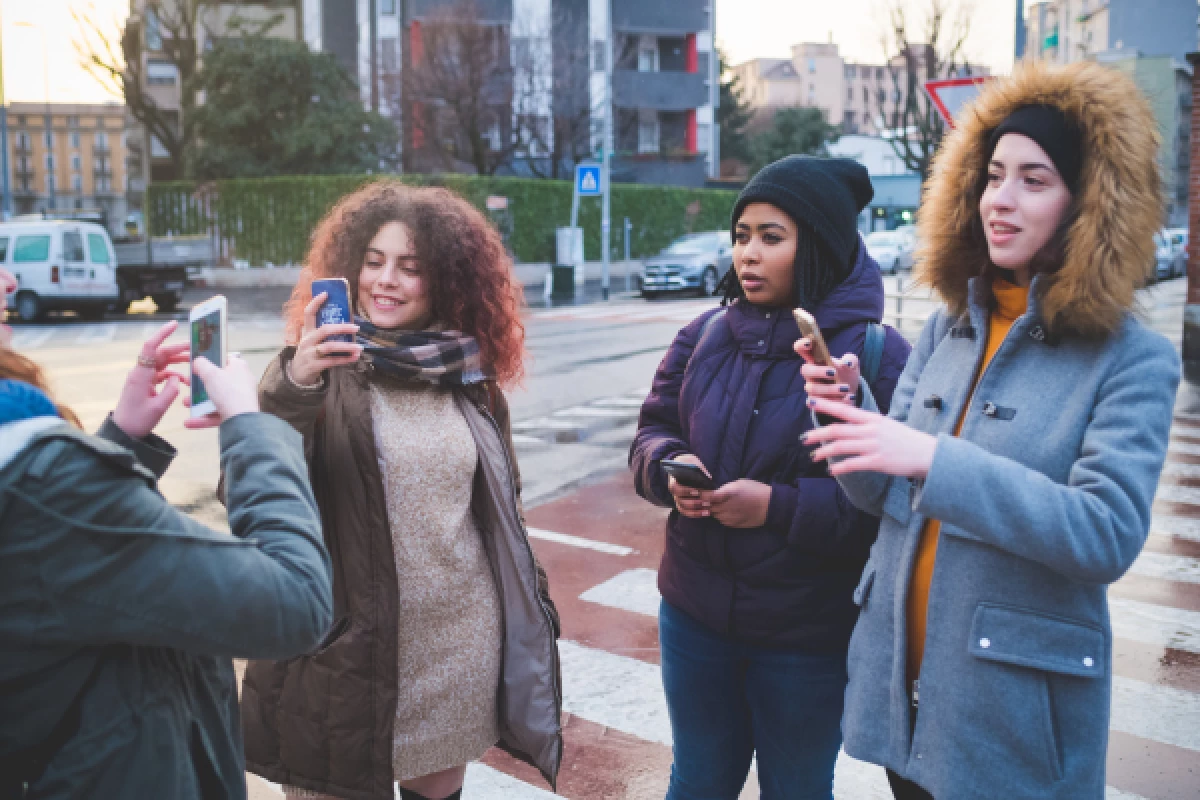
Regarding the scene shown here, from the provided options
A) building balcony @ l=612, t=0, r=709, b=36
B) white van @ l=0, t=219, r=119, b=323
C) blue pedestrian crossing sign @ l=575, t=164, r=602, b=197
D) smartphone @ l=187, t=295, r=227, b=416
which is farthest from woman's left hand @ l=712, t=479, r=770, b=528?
building balcony @ l=612, t=0, r=709, b=36

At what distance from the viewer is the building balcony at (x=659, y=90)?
142 feet

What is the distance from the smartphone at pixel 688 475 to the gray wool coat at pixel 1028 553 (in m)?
0.51

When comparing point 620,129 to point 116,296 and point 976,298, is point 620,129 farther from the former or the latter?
point 976,298

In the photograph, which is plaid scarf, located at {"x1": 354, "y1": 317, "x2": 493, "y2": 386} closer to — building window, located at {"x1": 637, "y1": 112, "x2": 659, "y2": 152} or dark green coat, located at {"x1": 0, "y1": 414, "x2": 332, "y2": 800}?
dark green coat, located at {"x1": 0, "y1": 414, "x2": 332, "y2": 800}

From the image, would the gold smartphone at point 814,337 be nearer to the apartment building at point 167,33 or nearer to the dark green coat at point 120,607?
the dark green coat at point 120,607

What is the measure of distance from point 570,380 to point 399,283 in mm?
10304

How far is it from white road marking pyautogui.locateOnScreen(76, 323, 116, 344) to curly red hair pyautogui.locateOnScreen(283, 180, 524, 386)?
15948 mm

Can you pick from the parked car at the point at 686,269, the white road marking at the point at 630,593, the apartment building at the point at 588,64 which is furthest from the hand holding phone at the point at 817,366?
the apartment building at the point at 588,64

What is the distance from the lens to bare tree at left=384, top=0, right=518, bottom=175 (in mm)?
33719

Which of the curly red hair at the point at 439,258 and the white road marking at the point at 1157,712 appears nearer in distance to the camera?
the curly red hair at the point at 439,258

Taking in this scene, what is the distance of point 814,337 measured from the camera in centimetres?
189

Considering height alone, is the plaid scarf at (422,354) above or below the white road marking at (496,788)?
above

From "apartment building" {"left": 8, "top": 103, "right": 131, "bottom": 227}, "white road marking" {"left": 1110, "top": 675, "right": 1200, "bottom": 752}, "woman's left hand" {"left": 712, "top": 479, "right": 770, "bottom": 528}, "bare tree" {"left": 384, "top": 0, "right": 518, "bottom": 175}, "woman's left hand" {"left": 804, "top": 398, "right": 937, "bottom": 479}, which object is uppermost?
"apartment building" {"left": 8, "top": 103, "right": 131, "bottom": 227}

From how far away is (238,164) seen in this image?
103 ft
